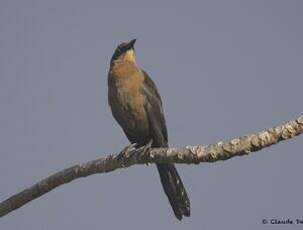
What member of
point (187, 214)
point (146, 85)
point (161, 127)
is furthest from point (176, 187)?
point (146, 85)

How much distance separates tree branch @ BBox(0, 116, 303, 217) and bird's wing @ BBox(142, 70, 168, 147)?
1028mm

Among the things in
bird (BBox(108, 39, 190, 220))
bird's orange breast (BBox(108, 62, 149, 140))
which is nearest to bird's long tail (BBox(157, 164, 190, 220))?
bird (BBox(108, 39, 190, 220))

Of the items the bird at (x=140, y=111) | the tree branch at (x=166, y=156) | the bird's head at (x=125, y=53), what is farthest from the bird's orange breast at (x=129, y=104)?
the tree branch at (x=166, y=156)

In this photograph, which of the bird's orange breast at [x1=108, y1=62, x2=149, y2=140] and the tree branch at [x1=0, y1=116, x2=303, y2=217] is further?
the bird's orange breast at [x1=108, y1=62, x2=149, y2=140]

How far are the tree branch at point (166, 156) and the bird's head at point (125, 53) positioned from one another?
242 cm

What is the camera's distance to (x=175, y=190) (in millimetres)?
8250

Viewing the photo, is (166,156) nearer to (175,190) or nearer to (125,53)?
(175,190)

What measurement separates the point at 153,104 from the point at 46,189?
2392 millimetres

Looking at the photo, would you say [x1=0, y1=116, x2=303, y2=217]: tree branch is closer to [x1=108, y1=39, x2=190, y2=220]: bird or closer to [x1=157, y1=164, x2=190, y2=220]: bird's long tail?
[x1=157, y1=164, x2=190, y2=220]: bird's long tail

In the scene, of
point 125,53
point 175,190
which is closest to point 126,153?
point 175,190

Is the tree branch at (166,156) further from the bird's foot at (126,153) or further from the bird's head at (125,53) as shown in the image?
the bird's head at (125,53)

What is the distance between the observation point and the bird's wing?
8812 millimetres

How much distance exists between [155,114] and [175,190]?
1.24 meters

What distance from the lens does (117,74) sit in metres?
9.41
